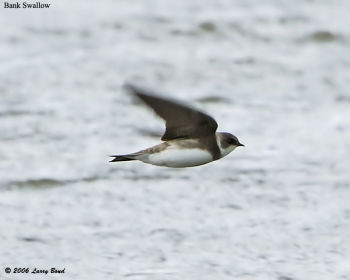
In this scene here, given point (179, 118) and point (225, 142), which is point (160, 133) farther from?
point (179, 118)

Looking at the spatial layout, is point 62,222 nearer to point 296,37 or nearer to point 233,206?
point 233,206

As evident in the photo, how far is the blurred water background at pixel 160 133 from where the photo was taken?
6836mm

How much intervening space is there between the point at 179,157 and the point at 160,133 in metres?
3.20

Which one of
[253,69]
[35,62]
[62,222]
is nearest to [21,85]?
[35,62]

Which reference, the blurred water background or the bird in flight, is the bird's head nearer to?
the bird in flight

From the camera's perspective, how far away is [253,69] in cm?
1046

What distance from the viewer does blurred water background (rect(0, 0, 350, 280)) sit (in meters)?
6.84

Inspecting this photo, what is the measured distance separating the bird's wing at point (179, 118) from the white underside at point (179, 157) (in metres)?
0.08

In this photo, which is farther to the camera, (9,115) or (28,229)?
(9,115)

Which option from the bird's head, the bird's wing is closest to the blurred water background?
the bird's head

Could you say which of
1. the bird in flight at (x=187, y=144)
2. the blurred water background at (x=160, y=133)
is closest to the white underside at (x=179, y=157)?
the bird in flight at (x=187, y=144)

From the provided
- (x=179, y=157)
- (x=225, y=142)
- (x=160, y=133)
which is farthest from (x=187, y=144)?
(x=160, y=133)

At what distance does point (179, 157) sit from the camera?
5.67 meters

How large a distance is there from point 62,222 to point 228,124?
2311 millimetres
